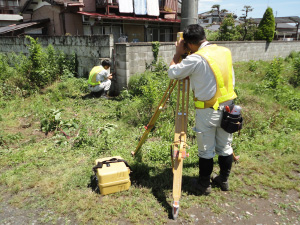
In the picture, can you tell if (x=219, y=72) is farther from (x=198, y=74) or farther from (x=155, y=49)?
(x=155, y=49)

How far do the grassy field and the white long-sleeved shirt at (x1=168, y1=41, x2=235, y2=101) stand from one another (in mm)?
1408

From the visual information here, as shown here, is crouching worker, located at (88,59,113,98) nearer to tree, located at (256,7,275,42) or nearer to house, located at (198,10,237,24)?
tree, located at (256,7,275,42)

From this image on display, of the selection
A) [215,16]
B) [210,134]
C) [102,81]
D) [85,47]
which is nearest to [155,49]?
[102,81]

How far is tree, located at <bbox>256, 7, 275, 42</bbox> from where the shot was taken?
1463cm

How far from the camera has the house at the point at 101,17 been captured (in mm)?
13906

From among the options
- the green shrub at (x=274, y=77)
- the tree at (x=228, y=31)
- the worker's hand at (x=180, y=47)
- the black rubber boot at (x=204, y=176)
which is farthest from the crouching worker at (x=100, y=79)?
the tree at (x=228, y=31)

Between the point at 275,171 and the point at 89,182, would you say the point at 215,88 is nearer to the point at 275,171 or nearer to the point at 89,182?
the point at 275,171

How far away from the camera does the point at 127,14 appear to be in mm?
15609

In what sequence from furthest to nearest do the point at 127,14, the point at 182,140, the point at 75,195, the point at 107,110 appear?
the point at 127,14
the point at 107,110
the point at 75,195
the point at 182,140

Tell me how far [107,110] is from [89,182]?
120 inches

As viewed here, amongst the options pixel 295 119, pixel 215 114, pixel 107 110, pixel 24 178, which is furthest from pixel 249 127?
pixel 24 178

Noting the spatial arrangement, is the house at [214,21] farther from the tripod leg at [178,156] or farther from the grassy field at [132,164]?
the tripod leg at [178,156]

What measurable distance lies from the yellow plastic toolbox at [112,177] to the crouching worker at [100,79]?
13.9 ft

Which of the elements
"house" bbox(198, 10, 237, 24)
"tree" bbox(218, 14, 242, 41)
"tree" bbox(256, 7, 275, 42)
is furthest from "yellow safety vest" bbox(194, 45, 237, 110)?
"house" bbox(198, 10, 237, 24)
